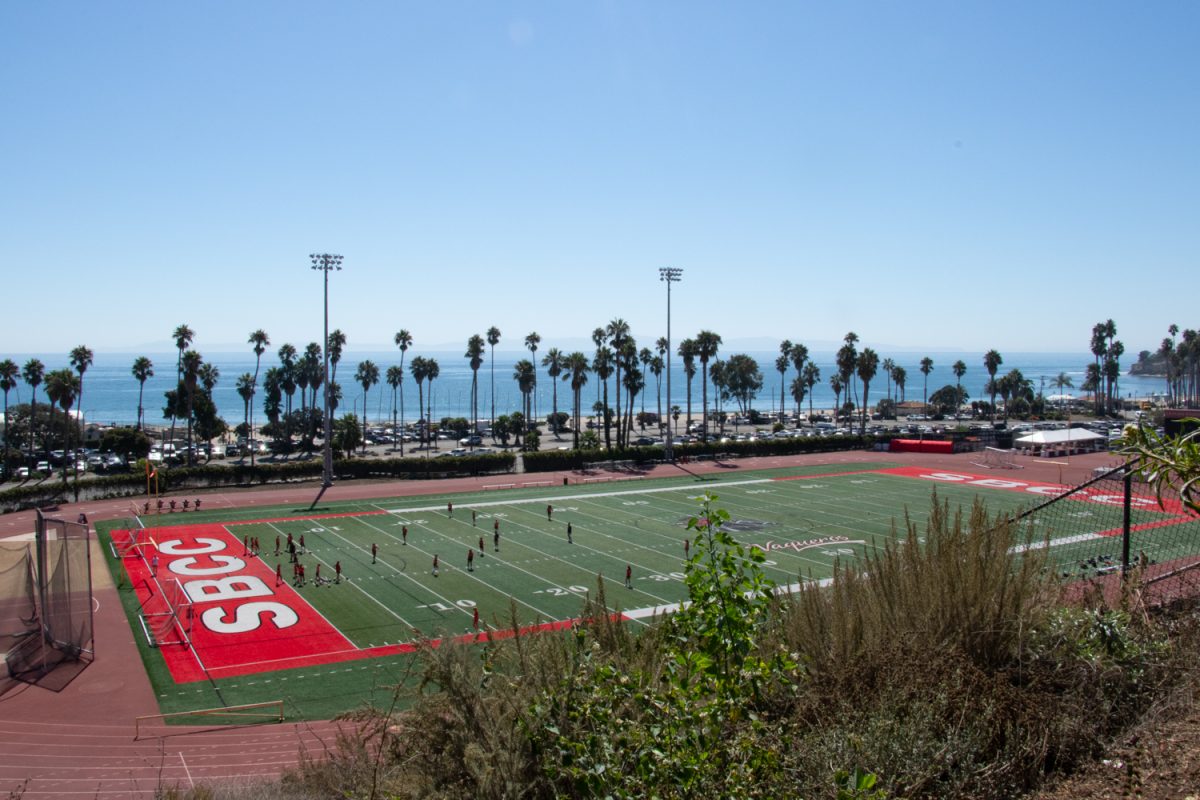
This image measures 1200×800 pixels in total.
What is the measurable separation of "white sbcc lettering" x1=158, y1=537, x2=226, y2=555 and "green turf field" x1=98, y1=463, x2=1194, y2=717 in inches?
71.9

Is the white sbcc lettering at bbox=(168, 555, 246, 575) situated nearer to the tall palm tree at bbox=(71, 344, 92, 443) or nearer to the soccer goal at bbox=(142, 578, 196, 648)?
the soccer goal at bbox=(142, 578, 196, 648)

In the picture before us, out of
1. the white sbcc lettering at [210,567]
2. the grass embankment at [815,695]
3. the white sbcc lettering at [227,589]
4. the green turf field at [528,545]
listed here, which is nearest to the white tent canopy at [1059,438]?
the green turf field at [528,545]

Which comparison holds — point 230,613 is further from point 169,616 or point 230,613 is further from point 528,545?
point 528,545

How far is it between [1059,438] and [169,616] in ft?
218

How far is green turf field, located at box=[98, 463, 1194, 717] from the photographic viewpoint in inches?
952

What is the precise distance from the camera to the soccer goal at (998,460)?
65.6 m

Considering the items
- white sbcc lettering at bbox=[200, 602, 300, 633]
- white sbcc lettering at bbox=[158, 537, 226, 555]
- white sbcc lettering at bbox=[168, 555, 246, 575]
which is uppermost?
white sbcc lettering at bbox=[158, 537, 226, 555]

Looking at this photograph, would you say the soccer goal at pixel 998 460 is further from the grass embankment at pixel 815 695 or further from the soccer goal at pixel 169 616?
the grass embankment at pixel 815 695

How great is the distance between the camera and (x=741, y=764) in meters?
5.96

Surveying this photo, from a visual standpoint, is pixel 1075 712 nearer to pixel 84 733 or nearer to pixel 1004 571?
pixel 1004 571

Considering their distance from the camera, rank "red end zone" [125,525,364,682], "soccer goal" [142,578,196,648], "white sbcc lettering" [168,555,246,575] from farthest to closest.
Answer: "white sbcc lettering" [168,555,246,575], "soccer goal" [142,578,196,648], "red end zone" [125,525,364,682]

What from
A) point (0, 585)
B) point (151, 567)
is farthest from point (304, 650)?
point (151, 567)

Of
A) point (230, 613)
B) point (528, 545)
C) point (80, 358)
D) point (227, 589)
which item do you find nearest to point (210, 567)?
point (227, 589)

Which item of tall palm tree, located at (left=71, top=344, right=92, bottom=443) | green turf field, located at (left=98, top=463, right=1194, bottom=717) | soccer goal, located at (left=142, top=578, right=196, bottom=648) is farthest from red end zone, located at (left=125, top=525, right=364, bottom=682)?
tall palm tree, located at (left=71, top=344, right=92, bottom=443)
